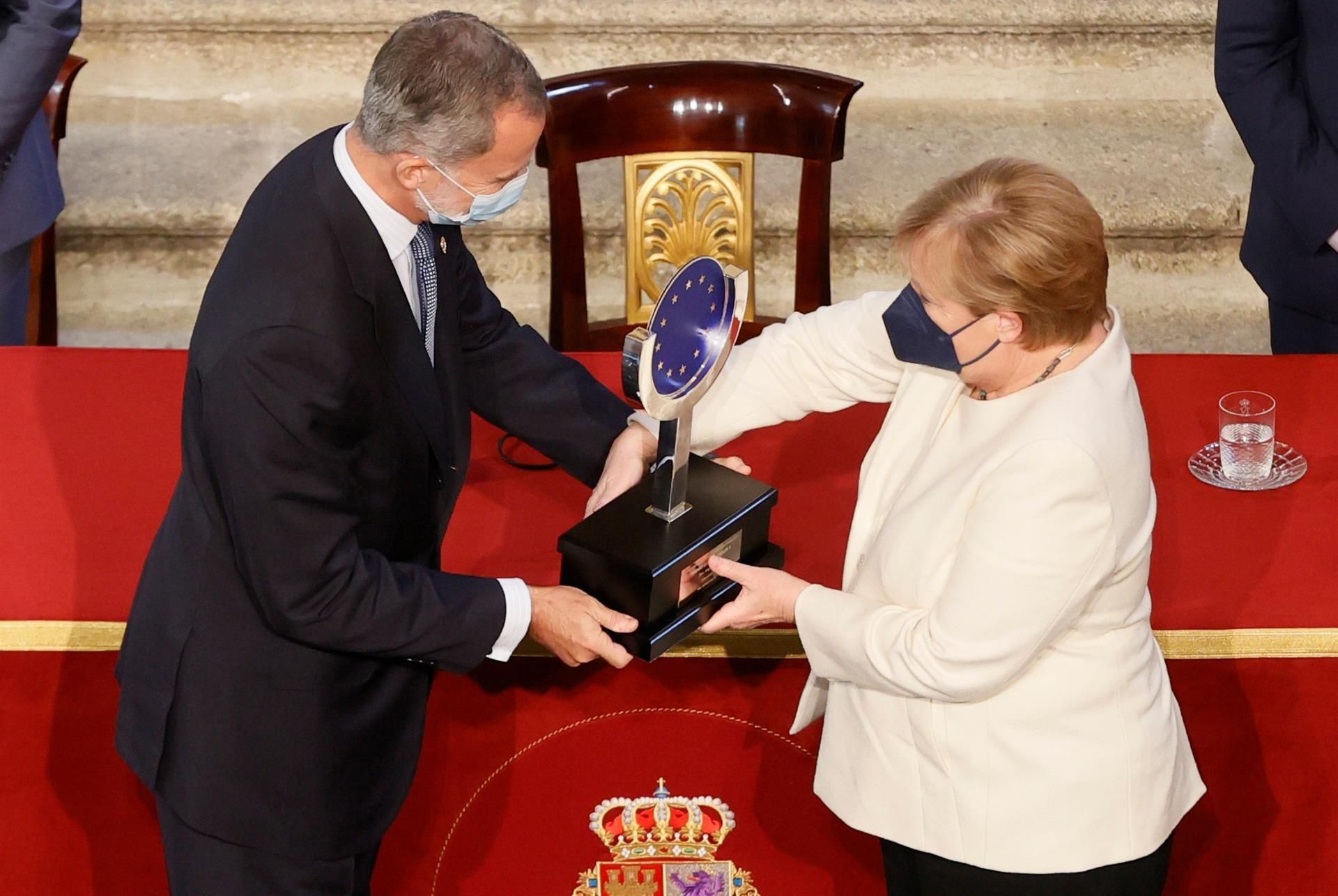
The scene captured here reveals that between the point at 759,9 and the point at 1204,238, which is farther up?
the point at 759,9

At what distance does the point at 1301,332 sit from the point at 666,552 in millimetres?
1860

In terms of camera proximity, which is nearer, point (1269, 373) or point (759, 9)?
point (1269, 373)

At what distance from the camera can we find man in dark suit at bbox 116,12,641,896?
73.0 inches

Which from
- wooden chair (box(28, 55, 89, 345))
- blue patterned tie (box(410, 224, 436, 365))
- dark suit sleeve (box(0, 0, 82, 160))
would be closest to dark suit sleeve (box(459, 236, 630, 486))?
blue patterned tie (box(410, 224, 436, 365))

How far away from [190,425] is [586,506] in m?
0.68

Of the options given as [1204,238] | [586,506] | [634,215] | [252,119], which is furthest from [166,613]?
[1204,238]

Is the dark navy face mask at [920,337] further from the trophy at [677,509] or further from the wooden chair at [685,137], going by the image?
the wooden chair at [685,137]

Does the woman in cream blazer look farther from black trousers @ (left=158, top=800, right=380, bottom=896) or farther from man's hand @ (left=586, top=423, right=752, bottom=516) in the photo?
black trousers @ (left=158, top=800, right=380, bottom=896)

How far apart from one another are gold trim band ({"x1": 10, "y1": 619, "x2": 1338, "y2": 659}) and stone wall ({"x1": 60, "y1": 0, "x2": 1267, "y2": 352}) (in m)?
2.56

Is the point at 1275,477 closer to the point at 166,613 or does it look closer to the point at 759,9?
the point at 166,613

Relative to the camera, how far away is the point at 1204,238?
484cm

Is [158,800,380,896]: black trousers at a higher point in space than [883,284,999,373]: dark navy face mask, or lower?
lower

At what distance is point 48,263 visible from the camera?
11.8 feet

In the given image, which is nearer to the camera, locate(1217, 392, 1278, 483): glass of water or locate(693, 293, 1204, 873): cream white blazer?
locate(693, 293, 1204, 873): cream white blazer
